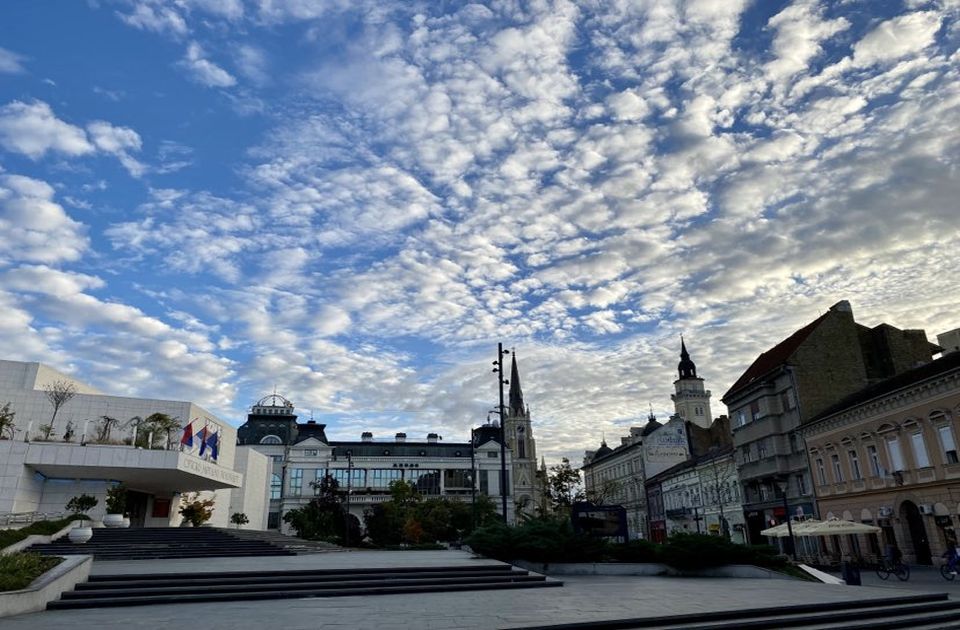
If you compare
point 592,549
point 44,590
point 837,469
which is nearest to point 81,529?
point 44,590

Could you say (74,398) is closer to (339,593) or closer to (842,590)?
(339,593)

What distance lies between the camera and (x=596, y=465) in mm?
95250

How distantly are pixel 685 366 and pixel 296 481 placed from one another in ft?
230

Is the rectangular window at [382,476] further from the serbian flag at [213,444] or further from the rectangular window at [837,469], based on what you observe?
the rectangular window at [837,469]

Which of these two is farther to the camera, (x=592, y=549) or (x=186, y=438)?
(x=186, y=438)

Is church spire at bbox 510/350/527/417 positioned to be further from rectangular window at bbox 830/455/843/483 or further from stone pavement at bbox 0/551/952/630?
stone pavement at bbox 0/551/952/630

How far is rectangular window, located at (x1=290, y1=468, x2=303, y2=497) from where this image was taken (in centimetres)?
8744

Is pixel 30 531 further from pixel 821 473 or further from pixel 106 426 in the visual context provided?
pixel 821 473

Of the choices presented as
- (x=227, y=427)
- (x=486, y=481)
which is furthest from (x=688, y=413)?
(x=227, y=427)

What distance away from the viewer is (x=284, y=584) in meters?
15.1

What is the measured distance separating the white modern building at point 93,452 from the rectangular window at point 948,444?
138ft

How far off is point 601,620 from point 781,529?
77.0 ft

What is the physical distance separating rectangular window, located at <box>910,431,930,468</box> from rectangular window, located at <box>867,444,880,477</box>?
284 cm

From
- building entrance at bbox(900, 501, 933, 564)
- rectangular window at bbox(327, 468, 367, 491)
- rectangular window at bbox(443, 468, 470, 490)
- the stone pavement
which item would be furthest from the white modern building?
building entrance at bbox(900, 501, 933, 564)
